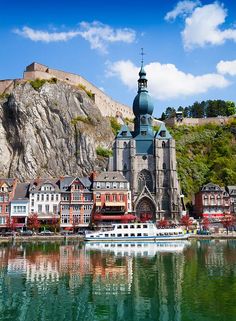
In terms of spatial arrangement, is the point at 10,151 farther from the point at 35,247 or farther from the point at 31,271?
the point at 31,271

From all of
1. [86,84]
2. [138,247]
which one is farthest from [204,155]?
[138,247]

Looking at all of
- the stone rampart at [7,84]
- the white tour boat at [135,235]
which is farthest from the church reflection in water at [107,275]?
the stone rampart at [7,84]

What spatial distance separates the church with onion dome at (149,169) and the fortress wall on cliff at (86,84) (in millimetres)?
27099

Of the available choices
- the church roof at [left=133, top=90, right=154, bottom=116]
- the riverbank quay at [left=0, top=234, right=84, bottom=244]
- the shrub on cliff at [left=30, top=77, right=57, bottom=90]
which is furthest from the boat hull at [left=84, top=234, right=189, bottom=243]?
the shrub on cliff at [left=30, top=77, right=57, bottom=90]

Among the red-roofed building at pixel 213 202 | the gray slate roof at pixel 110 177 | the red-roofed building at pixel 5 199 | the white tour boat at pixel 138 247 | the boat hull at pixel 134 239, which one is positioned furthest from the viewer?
the red-roofed building at pixel 213 202

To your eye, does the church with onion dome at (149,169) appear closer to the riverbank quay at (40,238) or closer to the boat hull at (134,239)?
the riverbank quay at (40,238)

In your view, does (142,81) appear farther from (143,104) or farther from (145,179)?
(145,179)

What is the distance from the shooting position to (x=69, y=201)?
74062 millimetres

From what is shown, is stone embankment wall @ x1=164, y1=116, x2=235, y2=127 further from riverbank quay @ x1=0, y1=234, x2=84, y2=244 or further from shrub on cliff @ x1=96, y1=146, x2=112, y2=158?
riverbank quay @ x1=0, y1=234, x2=84, y2=244

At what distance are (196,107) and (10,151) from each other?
8176cm

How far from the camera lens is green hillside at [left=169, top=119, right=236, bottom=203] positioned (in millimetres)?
98438

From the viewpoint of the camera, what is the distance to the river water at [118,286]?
20.9 meters

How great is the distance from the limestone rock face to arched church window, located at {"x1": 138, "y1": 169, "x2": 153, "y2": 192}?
991 centimetres

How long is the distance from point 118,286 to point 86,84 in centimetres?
9215
